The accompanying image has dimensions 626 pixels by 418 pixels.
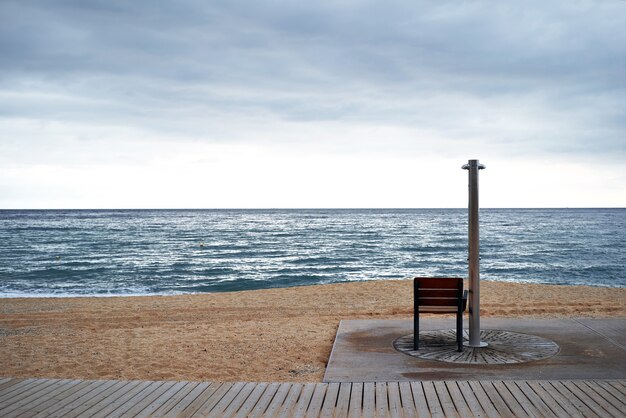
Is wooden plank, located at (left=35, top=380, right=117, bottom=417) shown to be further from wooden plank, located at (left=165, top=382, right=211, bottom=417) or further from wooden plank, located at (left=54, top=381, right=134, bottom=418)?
wooden plank, located at (left=165, top=382, right=211, bottom=417)

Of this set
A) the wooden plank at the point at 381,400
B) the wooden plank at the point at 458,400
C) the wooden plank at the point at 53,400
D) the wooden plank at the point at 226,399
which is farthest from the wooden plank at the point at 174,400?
the wooden plank at the point at 458,400

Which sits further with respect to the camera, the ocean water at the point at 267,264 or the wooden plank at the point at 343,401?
the ocean water at the point at 267,264


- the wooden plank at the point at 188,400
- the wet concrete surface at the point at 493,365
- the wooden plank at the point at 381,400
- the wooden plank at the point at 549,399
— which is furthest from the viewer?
the wet concrete surface at the point at 493,365

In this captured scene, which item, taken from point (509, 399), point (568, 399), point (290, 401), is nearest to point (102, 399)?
point (290, 401)

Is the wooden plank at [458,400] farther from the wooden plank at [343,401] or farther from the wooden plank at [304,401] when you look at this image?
the wooden plank at [304,401]

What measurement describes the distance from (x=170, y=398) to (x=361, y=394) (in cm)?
176

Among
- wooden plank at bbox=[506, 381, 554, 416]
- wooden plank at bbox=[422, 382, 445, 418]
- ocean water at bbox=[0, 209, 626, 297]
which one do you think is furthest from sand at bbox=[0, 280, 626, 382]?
ocean water at bbox=[0, 209, 626, 297]

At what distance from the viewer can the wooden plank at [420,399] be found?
4.47 meters

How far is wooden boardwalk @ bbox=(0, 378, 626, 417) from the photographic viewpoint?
4523 mm

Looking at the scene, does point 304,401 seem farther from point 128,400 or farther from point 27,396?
point 27,396

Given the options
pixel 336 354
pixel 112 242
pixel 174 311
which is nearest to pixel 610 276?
pixel 174 311

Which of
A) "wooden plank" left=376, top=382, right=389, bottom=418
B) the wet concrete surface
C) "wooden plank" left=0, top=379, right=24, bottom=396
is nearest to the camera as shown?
"wooden plank" left=376, top=382, right=389, bottom=418

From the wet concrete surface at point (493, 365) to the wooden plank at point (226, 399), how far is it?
37.6 inches

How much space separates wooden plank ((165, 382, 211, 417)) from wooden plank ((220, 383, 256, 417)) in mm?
381
